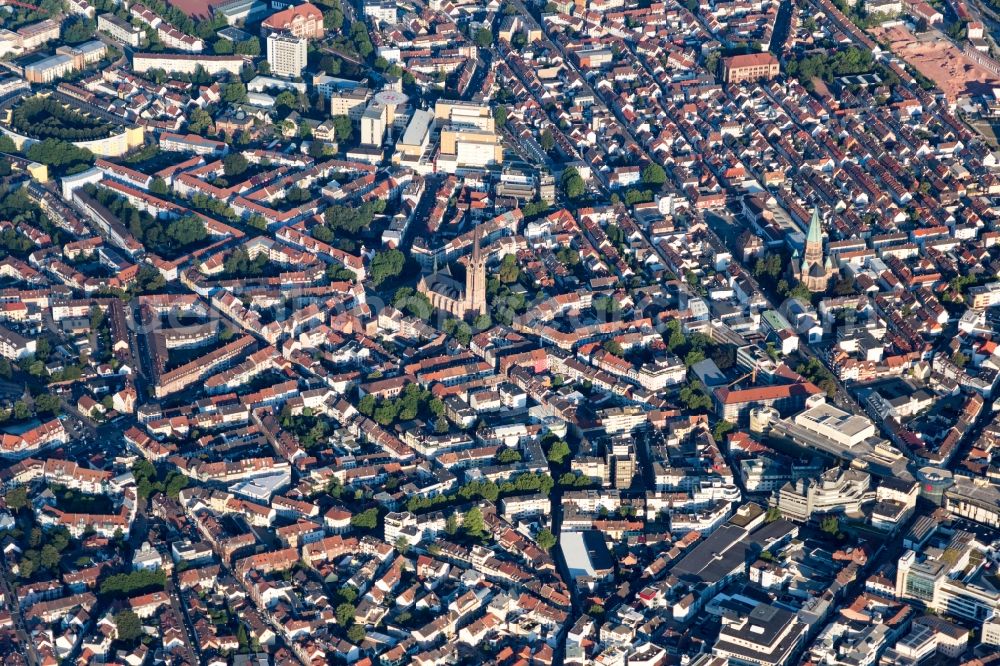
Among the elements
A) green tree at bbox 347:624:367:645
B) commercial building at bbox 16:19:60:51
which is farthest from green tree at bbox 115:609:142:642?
commercial building at bbox 16:19:60:51

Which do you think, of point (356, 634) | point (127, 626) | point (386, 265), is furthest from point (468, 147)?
point (127, 626)

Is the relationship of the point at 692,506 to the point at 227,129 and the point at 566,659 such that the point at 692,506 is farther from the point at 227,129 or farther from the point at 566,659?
the point at 227,129

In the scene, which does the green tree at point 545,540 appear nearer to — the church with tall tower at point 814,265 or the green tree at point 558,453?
the green tree at point 558,453

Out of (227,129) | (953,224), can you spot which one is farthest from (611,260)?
(227,129)

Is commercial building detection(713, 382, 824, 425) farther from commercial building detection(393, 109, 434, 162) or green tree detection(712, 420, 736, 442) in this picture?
commercial building detection(393, 109, 434, 162)

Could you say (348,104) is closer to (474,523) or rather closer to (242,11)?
(242,11)

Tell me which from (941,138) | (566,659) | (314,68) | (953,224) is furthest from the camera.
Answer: (314,68)
